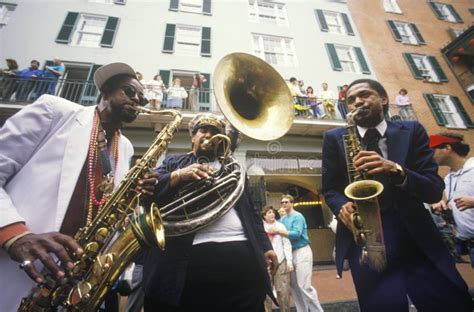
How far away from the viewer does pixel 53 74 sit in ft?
26.7

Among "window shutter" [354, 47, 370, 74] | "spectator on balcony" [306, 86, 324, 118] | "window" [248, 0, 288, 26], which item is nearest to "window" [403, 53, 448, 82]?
"window shutter" [354, 47, 370, 74]

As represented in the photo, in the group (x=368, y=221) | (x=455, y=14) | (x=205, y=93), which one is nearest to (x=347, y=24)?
(x=455, y=14)

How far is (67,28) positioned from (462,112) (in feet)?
66.5

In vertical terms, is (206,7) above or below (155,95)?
above

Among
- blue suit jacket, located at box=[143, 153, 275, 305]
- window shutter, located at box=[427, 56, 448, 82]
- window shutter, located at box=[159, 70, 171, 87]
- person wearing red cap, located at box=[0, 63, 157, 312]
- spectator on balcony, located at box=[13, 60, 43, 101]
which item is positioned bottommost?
blue suit jacket, located at box=[143, 153, 275, 305]

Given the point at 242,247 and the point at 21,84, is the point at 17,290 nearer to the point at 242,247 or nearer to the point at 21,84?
the point at 242,247

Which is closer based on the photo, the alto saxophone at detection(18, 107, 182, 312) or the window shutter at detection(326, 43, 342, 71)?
the alto saxophone at detection(18, 107, 182, 312)

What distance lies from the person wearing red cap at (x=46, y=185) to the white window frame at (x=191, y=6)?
1229 cm

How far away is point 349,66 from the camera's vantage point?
484 inches

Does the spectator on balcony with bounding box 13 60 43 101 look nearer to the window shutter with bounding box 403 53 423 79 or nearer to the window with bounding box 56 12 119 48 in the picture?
the window with bounding box 56 12 119 48

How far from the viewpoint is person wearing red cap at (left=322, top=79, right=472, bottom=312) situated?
1306 mm

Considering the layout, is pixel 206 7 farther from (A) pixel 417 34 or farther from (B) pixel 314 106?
(A) pixel 417 34

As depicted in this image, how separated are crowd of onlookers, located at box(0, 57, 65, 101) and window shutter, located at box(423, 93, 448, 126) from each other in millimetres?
17255

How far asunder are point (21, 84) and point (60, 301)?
9796mm
